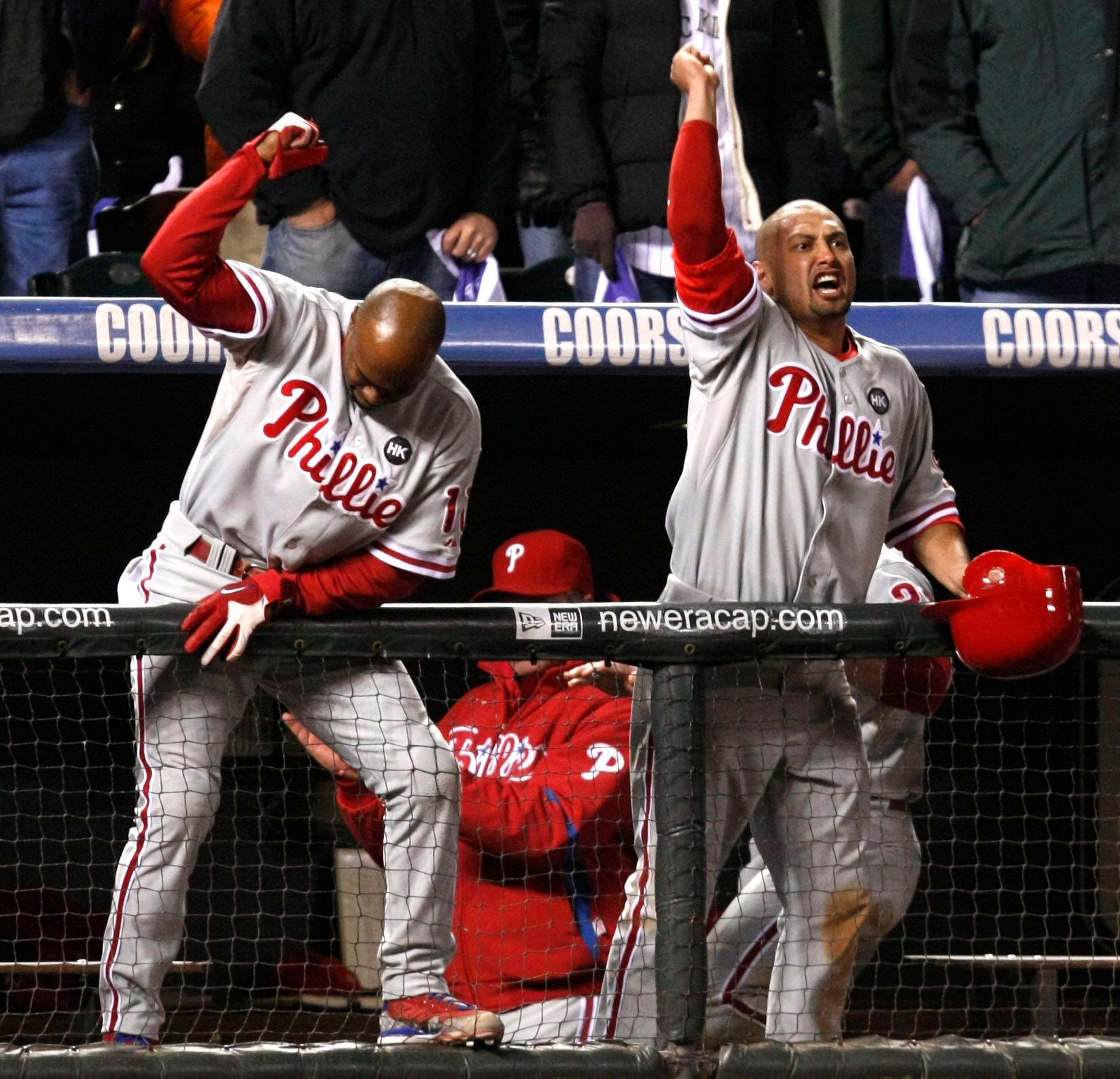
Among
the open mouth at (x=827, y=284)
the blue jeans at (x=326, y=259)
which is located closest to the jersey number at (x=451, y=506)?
the open mouth at (x=827, y=284)

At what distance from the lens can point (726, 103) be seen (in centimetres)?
418

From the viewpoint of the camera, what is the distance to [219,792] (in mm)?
2760

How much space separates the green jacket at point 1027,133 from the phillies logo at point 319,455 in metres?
1.93

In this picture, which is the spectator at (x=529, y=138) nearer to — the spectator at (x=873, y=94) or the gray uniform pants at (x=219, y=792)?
the spectator at (x=873, y=94)

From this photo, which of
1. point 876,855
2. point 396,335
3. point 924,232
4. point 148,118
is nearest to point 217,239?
point 396,335

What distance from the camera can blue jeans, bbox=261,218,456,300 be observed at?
3934 millimetres

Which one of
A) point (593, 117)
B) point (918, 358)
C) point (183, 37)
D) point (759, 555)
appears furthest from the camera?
point (183, 37)

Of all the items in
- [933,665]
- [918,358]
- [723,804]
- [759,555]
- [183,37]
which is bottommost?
[723,804]

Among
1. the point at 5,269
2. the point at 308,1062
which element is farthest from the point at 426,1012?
the point at 5,269

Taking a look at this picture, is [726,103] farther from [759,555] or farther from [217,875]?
[217,875]

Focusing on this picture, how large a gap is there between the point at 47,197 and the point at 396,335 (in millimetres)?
1883

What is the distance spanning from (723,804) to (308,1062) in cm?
76

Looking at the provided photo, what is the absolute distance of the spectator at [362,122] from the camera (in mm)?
3926

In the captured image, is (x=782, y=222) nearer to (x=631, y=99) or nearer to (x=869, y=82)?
(x=631, y=99)
